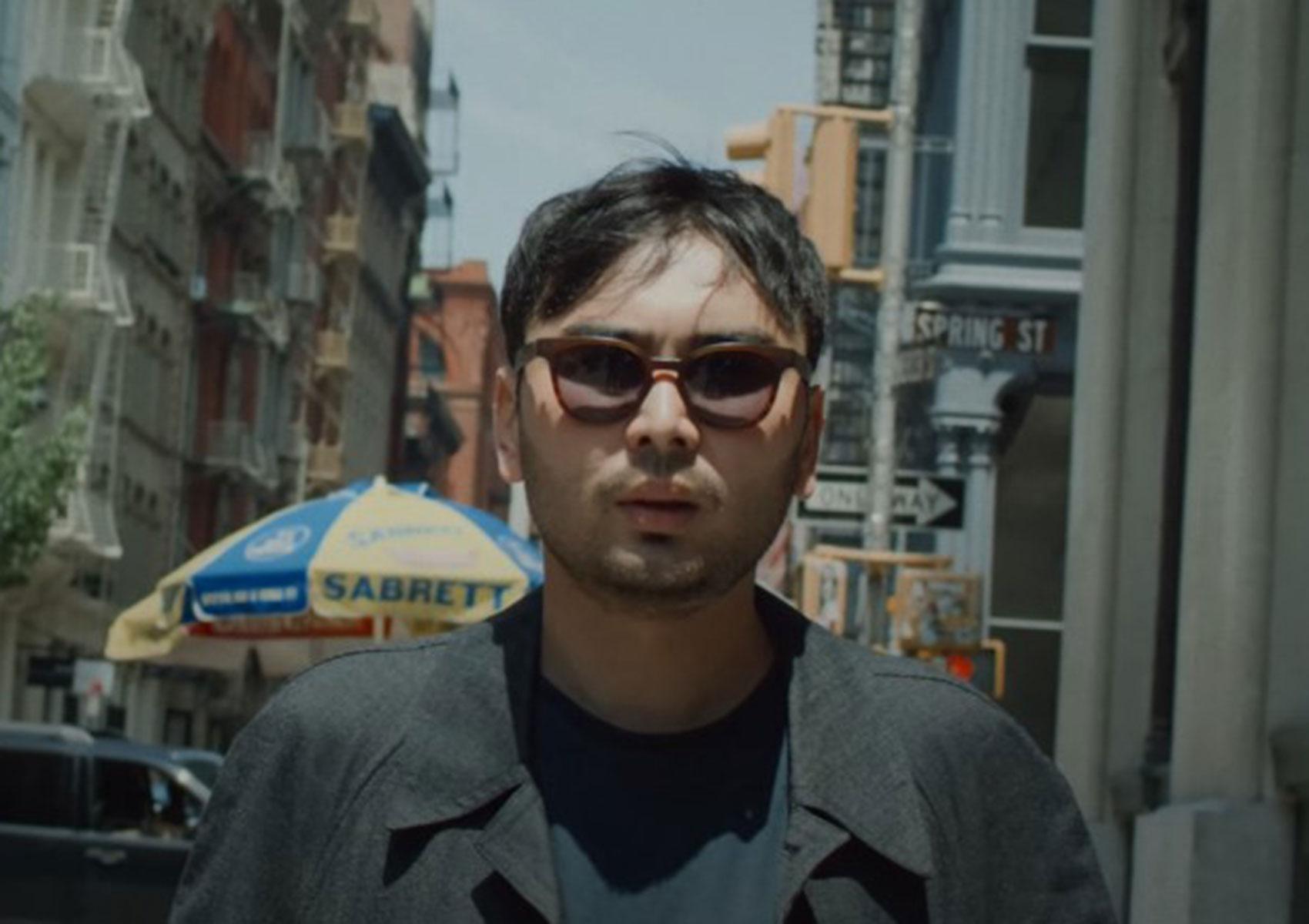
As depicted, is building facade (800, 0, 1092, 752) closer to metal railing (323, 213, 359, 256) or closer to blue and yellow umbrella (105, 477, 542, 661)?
blue and yellow umbrella (105, 477, 542, 661)

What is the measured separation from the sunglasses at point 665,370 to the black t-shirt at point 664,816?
27cm

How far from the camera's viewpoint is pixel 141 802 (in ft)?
72.0

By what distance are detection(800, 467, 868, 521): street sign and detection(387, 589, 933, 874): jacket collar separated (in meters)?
21.0

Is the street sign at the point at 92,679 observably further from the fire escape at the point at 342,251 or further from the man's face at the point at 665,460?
the man's face at the point at 665,460

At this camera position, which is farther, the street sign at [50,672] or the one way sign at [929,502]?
the street sign at [50,672]

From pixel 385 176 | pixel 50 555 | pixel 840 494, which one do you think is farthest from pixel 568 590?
pixel 385 176

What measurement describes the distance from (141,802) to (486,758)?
62.6ft

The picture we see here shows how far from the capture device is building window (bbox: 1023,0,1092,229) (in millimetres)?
33781

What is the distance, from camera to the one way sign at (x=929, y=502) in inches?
974

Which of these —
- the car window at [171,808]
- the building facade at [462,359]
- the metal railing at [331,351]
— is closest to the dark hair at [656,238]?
the car window at [171,808]

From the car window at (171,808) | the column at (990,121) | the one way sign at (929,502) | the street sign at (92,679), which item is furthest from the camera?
→ the street sign at (92,679)

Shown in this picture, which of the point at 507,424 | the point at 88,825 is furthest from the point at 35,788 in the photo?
the point at 507,424

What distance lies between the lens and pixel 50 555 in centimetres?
5341

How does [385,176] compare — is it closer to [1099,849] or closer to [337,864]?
[1099,849]
